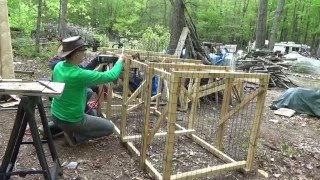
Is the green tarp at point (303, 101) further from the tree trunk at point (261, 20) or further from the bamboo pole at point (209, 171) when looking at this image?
the tree trunk at point (261, 20)

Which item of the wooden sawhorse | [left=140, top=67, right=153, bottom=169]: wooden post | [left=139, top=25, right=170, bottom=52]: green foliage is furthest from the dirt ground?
[left=139, top=25, right=170, bottom=52]: green foliage

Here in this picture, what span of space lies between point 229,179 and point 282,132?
2.94 metres

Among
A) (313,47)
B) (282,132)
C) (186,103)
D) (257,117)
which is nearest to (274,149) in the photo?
(282,132)

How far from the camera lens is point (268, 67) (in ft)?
48.1

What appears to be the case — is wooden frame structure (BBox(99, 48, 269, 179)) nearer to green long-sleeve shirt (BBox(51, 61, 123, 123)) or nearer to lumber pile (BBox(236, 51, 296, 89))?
green long-sleeve shirt (BBox(51, 61, 123, 123))

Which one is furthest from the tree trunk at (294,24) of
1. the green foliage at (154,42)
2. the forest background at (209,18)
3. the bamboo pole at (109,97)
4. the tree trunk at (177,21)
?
the bamboo pole at (109,97)

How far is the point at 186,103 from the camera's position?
7965 millimetres

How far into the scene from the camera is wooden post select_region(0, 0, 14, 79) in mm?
7828

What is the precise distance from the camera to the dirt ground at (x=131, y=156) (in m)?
4.48

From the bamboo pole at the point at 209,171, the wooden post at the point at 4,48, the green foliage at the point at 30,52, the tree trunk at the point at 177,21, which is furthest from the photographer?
the green foliage at the point at 30,52

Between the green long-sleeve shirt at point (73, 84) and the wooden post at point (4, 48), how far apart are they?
3935 mm

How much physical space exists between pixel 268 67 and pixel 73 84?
12.1 metres

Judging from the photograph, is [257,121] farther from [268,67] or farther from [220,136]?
[268,67]

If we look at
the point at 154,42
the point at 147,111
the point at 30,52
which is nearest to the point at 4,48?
the point at 147,111
